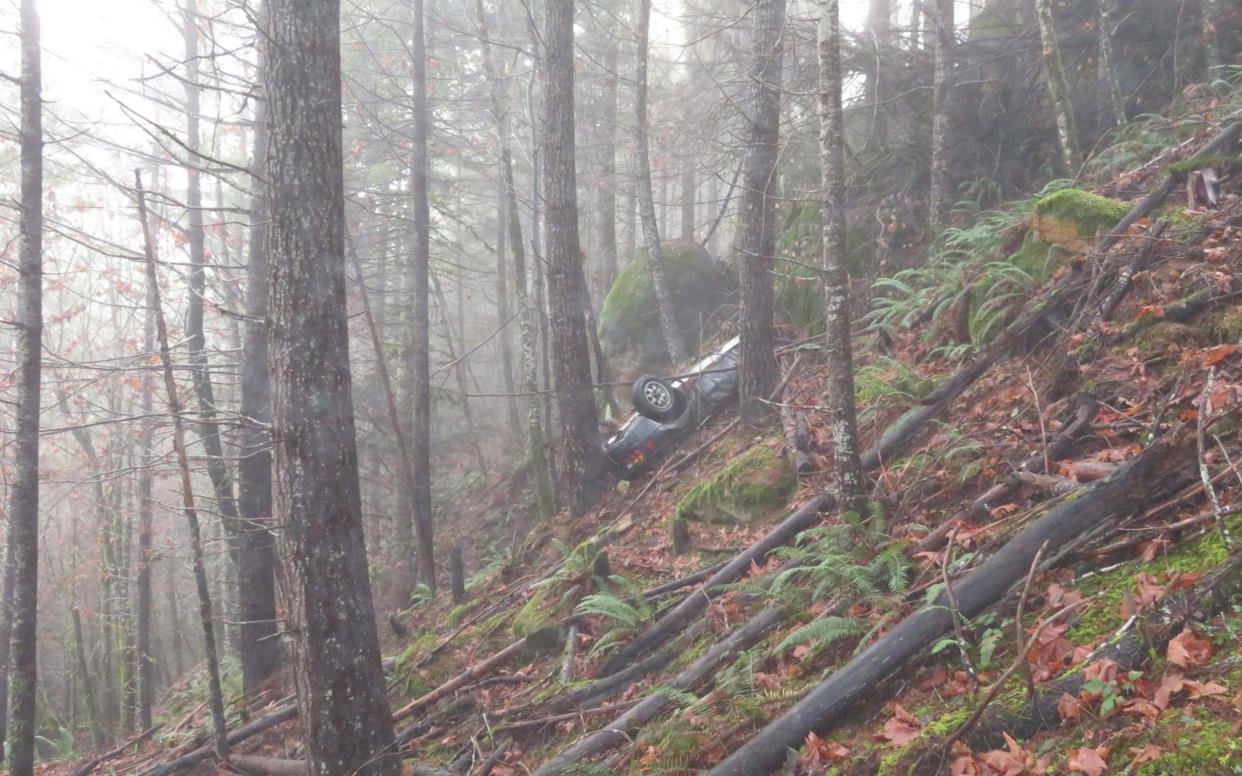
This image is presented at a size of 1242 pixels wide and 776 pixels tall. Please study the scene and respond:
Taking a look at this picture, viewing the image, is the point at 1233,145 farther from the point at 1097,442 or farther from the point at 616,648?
the point at 616,648

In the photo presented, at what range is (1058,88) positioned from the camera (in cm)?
1055

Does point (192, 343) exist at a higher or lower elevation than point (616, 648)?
higher

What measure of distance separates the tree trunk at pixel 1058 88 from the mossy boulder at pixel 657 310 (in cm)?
718

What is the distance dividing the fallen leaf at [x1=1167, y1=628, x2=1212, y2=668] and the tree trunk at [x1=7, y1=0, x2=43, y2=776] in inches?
408

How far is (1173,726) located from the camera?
315 cm

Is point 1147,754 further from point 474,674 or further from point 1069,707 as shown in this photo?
point 474,674

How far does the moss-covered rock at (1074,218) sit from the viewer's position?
8.04 metres

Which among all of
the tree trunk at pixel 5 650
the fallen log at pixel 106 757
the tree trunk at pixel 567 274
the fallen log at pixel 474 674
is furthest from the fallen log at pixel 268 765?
the tree trunk at pixel 5 650

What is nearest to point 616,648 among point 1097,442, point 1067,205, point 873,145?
point 1097,442

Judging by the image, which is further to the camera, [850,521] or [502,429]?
[502,429]

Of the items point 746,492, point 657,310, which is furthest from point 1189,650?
point 657,310

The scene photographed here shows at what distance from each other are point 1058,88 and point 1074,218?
3.30m

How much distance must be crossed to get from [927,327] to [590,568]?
4901mm

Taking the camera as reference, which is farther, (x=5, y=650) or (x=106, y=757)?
(x=5, y=650)
